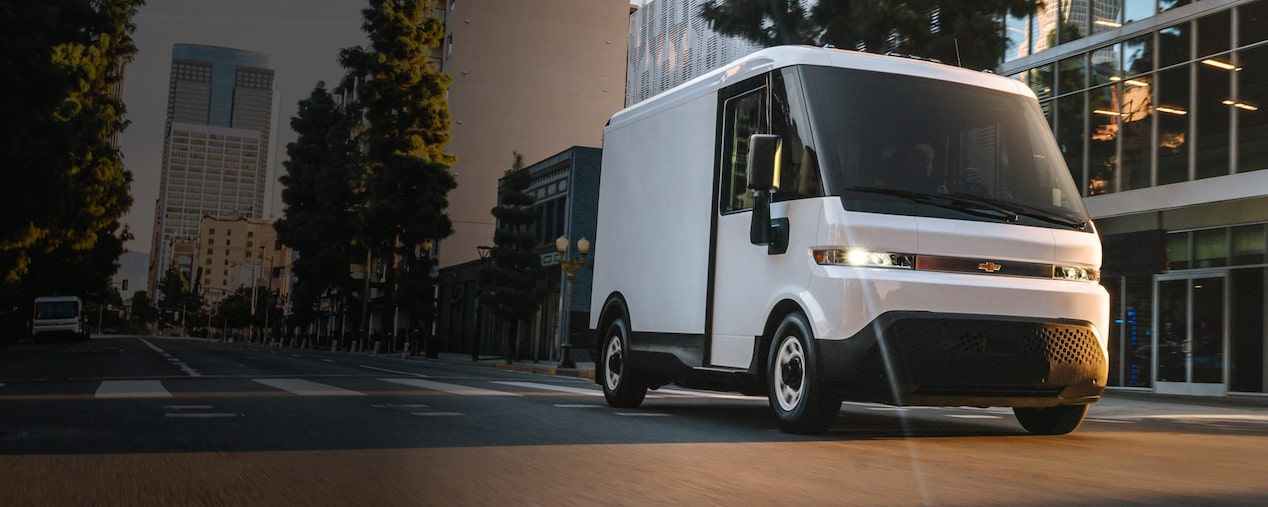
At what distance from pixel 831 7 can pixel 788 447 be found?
13762mm

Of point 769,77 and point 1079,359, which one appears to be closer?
point 1079,359

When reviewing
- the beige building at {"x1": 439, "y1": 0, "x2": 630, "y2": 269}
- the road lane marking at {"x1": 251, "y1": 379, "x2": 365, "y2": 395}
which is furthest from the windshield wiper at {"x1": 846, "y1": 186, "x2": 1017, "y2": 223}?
the beige building at {"x1": 439, "y1": 0, "x2": 630, "y2": 269}

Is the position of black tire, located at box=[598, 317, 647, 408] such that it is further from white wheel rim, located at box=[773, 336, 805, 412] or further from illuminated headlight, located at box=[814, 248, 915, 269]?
illuminated headlight, located at box=[814, 248, 915, 269]

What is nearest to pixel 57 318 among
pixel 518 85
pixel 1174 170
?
pixel 518 85

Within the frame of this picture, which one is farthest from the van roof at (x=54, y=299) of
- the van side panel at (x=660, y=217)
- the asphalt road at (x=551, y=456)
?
the van side panel at (x=660, y=217)

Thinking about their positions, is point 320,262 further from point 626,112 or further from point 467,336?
point 626,112

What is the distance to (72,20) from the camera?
2650cm

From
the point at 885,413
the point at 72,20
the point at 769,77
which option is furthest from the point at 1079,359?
the point at 72,20

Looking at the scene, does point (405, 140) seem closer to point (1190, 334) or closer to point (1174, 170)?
point (1174, 170)

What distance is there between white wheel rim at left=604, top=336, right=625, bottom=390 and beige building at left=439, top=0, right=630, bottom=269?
60425 mm

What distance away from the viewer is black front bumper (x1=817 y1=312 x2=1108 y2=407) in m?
7.25

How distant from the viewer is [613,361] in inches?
425

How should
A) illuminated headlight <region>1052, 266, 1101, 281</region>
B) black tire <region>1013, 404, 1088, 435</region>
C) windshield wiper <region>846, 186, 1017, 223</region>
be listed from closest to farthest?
windshield wiper <region>846, 186, 1017, 223</region> → illuminated headlight <region>1052, 266, 1101, 281</region> → black tire <region>1013, 404, 1088, 435</region>

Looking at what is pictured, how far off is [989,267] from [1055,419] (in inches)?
65.0
